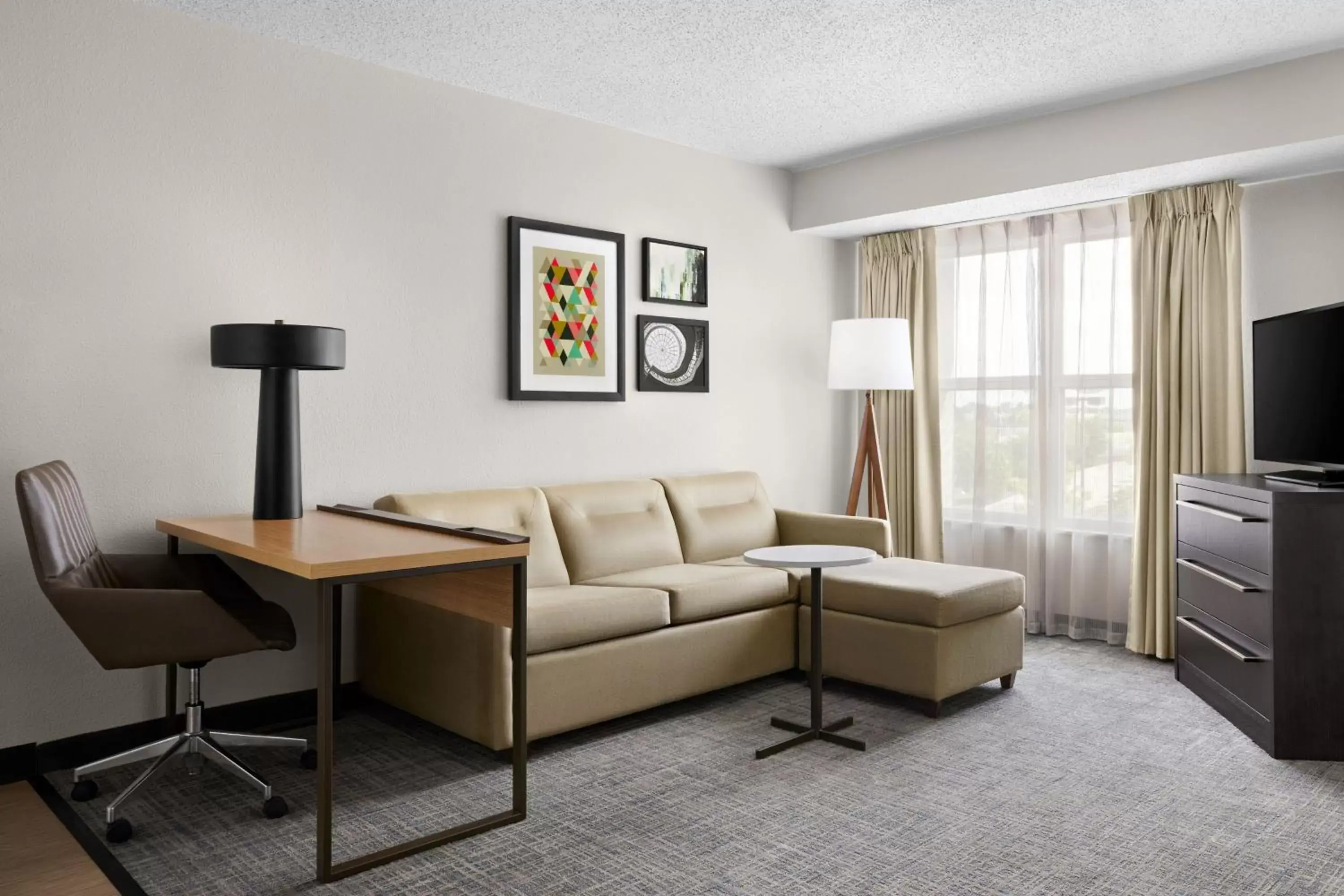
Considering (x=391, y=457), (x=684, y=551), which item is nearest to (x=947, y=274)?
(x=684, y=551)

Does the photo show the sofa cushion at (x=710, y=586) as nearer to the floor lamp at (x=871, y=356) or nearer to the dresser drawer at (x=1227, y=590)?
the floor lamp at (x=871, y=356)

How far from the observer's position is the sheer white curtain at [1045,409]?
4.84m

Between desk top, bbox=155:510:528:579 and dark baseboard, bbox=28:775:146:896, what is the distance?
81 centimetres

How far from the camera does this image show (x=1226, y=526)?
359 centimetres

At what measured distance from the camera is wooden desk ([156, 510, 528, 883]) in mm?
2365

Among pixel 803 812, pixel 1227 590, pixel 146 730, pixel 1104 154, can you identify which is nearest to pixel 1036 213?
pixel 1104 154

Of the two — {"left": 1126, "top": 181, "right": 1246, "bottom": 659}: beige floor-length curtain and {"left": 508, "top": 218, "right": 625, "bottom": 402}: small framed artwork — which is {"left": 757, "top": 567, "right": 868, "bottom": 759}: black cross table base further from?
{"left": 1126, "top": 181, "right": 1246, "bottom": 659}: beige floor-length curtain

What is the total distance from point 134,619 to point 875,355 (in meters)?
3.57

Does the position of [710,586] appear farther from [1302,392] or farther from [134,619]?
[1302,392]

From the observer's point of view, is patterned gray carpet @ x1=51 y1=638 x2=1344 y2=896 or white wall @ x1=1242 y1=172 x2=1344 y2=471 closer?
patterned gray carpet @ x1=51 y1=638 x2=1344 y2=896

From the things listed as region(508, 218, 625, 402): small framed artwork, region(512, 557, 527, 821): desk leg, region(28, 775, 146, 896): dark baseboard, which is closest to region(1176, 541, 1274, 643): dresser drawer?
region(512, 557, 527, 821): desk leg

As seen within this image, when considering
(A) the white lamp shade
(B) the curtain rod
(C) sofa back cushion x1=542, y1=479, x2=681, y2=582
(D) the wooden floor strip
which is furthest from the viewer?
(A) the white lamp shade

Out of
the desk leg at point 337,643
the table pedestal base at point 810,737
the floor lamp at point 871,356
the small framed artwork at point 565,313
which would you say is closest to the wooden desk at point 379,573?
the desk leg at point 337,643

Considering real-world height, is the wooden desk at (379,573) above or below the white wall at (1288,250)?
below
